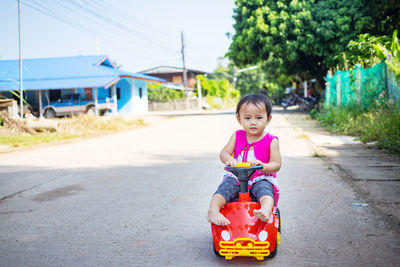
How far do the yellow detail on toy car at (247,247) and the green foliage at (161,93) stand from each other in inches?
1443

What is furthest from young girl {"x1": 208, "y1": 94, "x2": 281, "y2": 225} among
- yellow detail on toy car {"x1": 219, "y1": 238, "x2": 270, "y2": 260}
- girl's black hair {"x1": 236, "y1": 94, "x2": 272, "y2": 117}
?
yellow detail on toy car {"x1": 219, "y1": 238, "x2": 270, "y2": 260}

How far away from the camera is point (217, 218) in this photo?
259 cm

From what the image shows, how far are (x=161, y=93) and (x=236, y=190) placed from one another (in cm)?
3669

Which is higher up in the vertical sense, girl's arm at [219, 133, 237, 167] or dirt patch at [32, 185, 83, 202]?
girl's arm at [219, 133, 237, 167]

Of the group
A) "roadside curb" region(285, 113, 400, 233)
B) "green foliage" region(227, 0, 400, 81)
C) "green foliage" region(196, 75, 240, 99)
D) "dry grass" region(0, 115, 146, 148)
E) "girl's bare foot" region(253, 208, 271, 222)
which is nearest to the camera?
"girl's bare foot" region(253, 208, 271, 222)

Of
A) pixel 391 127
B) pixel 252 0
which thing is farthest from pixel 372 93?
pixel 252 0

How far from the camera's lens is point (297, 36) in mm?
19219

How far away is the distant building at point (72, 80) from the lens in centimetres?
2497

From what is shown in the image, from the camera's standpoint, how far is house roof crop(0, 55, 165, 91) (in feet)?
81.1

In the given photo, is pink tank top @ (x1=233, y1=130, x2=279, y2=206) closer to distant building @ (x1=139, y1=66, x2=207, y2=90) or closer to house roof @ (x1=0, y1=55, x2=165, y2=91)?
house roof @ (x1=0, y1=55, x2=165, y2=91)

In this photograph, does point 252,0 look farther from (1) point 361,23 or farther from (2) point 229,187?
(2) point 229,187

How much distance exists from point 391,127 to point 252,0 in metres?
15.6

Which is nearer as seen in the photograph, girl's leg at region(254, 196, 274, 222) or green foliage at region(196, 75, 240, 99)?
girl's leg at region(254, 196, 274, 222)

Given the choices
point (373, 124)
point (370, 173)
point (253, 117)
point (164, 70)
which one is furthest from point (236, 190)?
point (164, 70)
